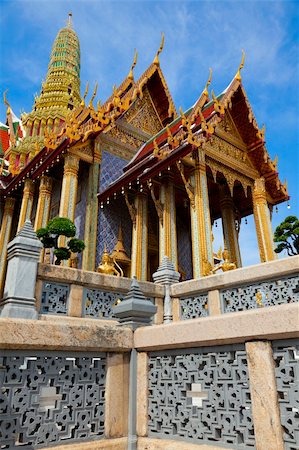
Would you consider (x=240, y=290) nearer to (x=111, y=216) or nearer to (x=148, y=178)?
(x=148, y=178)

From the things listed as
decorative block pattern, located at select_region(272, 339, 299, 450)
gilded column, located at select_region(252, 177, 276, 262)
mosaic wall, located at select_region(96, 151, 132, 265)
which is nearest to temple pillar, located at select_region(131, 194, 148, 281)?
mosaic wall, located at select_region(96, 151, 132, 265)

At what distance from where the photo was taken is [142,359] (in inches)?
121

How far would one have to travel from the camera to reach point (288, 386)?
2197 millimetres

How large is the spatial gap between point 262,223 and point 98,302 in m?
7.65

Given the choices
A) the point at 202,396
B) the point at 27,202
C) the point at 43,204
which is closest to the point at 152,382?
the point at 202,396

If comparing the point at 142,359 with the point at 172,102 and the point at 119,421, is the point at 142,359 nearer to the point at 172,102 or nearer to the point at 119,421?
the point at 119,421

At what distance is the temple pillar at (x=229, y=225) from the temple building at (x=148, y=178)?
0.12ft

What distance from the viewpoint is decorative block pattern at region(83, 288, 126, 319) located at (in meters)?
5.14

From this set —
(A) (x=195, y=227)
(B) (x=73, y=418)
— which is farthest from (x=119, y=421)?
(A) (x=195, y=227)

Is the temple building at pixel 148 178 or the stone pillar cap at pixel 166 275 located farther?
the temple building at pixel 148 178

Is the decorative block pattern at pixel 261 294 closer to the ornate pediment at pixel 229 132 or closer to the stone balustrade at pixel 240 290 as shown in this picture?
the stone balustrade at pixel 240 290

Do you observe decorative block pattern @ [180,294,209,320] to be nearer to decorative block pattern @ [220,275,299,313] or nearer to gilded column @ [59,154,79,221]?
decorative block pattern @ [220,275,299,313]

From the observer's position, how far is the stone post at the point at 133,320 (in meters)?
2.89

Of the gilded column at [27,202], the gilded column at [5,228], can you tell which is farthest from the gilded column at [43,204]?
the gilded column at [5,228]
